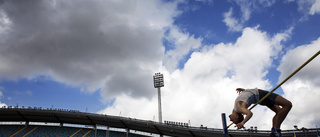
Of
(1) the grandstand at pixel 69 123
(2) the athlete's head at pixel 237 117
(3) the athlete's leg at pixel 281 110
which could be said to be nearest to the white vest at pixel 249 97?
(2) the athlete's head at pixel 237 117

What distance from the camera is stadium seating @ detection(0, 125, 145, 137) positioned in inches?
1451

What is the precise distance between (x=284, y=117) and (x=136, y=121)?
3176cm

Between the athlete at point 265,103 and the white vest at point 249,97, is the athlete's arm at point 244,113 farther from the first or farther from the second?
the white vest at point 249,97

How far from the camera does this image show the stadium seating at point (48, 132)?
36.8 meters

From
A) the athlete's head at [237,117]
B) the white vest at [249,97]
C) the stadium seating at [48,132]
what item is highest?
the stadium seating at [48,132]

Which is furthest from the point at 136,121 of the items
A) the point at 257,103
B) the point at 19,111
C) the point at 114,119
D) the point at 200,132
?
the point at 257,103

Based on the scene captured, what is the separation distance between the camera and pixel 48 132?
3812 centimetres

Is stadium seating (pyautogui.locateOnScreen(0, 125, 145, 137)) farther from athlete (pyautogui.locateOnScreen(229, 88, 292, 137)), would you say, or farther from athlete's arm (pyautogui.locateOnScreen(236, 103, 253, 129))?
athlete's arm (pyautogui.locateOnScreen(236, 103, 253, 129))

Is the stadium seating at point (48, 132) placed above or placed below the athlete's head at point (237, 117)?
above

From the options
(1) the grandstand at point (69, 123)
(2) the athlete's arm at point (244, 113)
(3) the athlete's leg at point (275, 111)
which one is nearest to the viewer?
(2) the athlete's arm at point (244, 113)

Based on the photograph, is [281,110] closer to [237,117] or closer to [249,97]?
[249,97]

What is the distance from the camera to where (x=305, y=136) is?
86.0 ft

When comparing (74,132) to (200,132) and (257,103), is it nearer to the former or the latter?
(200,132)

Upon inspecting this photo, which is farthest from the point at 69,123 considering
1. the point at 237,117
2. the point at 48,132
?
the point at 237,117
